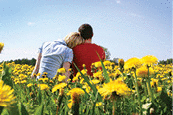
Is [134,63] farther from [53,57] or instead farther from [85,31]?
[85,31]

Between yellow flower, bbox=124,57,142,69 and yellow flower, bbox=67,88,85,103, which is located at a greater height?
yellow flower, bbox=124,57,142,69

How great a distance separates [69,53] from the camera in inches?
178

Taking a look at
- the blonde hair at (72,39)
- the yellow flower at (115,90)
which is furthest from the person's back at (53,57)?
the yellow flower at (115,90)

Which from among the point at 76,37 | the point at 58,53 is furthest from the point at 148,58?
the point at 76,37

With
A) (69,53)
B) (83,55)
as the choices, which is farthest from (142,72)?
(83,55)

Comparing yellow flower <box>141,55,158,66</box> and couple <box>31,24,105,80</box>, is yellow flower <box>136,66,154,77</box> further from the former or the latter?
couple <box>31,24,105,80</box>

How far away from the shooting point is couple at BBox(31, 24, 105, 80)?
4.43 meters

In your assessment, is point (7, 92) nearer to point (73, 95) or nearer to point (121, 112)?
point (73, 95)

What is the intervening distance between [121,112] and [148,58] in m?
0.49

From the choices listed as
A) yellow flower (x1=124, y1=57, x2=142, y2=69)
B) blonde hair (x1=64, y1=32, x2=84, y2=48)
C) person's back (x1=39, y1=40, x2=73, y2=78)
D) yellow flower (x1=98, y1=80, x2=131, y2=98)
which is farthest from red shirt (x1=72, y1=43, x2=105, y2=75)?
yellow flower (x1=98, y1=80, x2=131, y2=98)

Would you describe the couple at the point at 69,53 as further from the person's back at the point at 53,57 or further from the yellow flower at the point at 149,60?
the yellow flower at the point at 149,60

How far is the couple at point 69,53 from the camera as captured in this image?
175 inches

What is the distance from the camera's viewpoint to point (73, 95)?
106 cm

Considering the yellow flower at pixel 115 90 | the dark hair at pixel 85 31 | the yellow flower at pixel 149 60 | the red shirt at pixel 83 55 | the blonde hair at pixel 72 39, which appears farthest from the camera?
the dark hair at pixel 85 31
